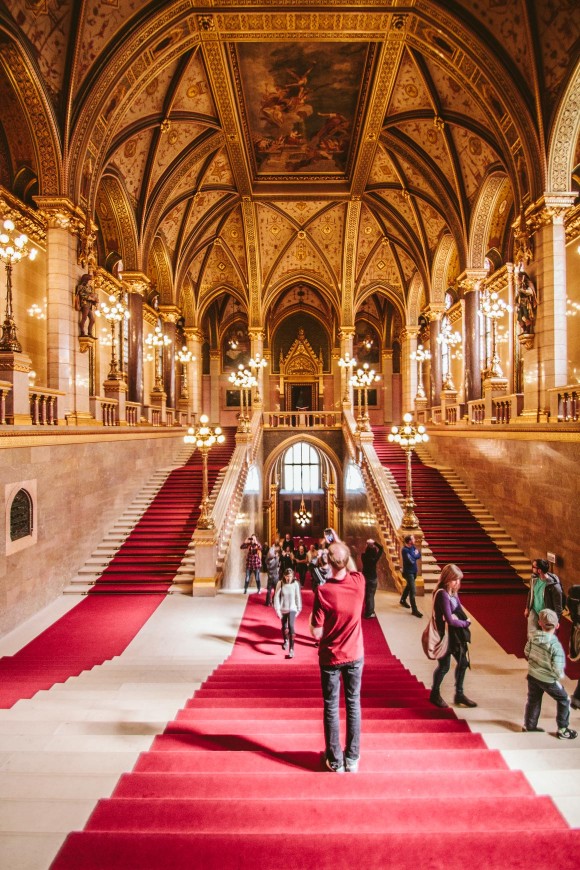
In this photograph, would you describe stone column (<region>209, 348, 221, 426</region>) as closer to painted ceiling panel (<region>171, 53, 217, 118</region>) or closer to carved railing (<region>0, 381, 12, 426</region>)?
painted ceiling panel (<region>171, 53, 217, 118</region>)

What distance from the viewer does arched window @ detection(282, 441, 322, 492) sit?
3241 cm

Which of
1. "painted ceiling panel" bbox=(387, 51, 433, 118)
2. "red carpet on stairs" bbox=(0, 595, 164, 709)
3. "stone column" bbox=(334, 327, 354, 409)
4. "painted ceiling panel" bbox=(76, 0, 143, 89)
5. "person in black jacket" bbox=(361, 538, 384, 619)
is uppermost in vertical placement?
"painted ceiling panel" bbox=(387, 51, 433, 118)

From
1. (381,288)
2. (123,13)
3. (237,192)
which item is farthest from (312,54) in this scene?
(381,288)

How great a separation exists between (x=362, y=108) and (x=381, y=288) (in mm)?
10778

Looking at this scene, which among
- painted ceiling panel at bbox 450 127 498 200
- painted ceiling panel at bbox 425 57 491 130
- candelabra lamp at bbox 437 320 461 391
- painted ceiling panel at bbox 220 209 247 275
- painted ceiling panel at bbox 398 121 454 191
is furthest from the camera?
painted ceiling panel at bbox 220 209 247 275

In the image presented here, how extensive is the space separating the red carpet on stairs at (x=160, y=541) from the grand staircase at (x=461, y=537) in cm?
595

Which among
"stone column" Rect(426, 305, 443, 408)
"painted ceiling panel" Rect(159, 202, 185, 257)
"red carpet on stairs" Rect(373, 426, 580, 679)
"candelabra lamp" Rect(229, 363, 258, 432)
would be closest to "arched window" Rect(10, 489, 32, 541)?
"red carpet on stairs" Rect(373, 426, 580, 679)

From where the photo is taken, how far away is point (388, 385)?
31797mm

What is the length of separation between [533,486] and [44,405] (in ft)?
33.0

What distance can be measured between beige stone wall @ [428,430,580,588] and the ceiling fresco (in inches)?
419

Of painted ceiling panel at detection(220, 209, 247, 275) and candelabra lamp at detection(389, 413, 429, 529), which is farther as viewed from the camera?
painted ceiling panel at detection(220, 209, 247, 275)

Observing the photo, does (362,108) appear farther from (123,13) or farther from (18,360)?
(18,360)

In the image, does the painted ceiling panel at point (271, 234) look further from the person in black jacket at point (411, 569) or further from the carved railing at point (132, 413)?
the person in black jacket at point (411, 569)

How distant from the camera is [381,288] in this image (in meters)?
25.9
